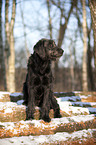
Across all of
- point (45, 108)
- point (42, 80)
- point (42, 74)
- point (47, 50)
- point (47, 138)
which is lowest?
point (47, 138)

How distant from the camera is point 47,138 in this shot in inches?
109

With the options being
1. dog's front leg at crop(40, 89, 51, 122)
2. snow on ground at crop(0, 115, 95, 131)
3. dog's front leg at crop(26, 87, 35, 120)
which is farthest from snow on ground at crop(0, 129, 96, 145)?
dog's front leg at crop(26, 87, 35, 120)

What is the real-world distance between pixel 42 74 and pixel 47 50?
563mm

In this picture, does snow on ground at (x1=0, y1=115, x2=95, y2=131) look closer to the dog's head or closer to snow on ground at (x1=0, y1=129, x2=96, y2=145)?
snow on ground at (x1=0, y1=129, x2=96, y2=145)

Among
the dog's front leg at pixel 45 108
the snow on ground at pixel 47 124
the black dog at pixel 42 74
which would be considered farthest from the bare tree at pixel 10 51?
the snow on ground at pixel 47 124

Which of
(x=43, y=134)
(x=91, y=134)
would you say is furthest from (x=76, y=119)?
(x=43, y=134)

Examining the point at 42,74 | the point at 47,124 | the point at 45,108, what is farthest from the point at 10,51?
the point at 47,124

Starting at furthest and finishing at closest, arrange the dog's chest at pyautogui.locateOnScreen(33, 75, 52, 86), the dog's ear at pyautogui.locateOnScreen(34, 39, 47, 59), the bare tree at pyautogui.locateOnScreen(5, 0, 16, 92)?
the bare tree at pyautogui.locateOnScreen(5, 0, 16, 92), the dog's chest at pyautogui.locateOnScreen(33, 75, 52, 86), the dog's ear at pyautogui.locateOnScreen(34, 39, 47, 59)

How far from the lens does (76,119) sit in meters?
3.51

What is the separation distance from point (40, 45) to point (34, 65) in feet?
1.63

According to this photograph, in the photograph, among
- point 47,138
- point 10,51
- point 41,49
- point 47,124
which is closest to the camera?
point 47,138

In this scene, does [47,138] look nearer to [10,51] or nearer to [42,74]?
[42,74]

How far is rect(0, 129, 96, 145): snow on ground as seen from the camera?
99.8 inches

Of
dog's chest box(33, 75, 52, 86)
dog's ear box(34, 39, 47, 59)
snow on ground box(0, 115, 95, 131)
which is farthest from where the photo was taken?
dog's chest box(33, 75, 52, 86)
